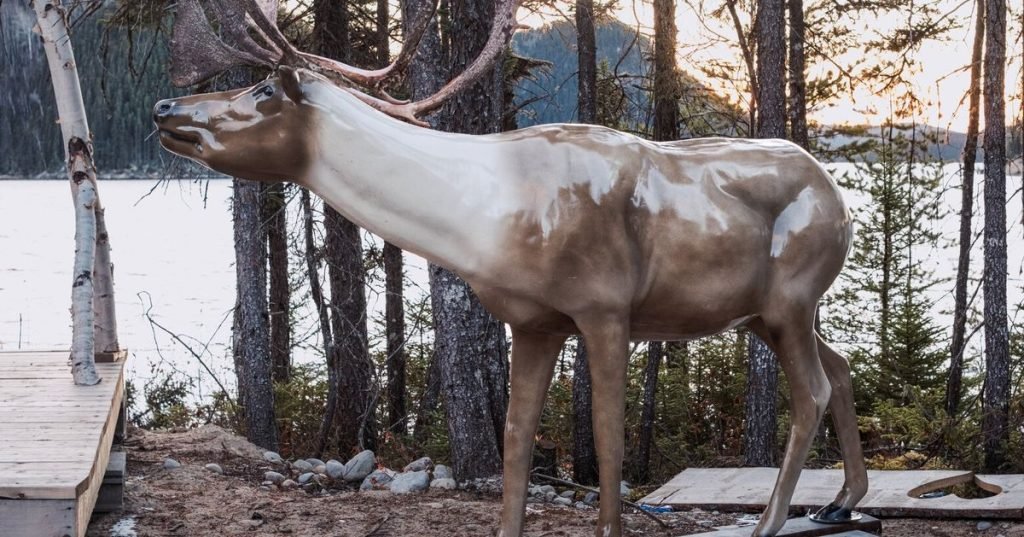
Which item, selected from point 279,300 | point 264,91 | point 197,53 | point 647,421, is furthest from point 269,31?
Answer: point 279,300

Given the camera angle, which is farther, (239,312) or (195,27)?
(239,312)

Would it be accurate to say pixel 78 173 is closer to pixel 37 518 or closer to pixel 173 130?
pixel 37 518

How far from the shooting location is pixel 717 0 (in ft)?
37.6

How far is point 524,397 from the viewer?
4051 millimetres

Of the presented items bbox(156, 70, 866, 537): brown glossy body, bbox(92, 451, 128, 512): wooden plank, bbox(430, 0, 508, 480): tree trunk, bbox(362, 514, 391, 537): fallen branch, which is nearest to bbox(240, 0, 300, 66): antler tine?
bbox(156, 70, 866, 537): brown glossy body

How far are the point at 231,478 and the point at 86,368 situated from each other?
3.93 ft

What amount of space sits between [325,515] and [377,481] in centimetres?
129

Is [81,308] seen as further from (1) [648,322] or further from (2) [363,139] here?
(1) [648,322]

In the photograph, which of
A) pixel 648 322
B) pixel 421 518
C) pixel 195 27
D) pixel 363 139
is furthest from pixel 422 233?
pixel 421 518

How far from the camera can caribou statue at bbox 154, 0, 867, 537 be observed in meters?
3.74

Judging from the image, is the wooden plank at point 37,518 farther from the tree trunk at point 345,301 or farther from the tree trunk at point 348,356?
the tree trunk at point 348,356

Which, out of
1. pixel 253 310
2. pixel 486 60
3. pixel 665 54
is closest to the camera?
pixel 486 60

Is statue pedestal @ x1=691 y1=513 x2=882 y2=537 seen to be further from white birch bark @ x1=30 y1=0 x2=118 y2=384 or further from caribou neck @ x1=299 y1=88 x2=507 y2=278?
white birch bark @ x1=30 y1=0 x2=118 y2=384

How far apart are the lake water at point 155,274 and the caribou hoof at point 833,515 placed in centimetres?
431
